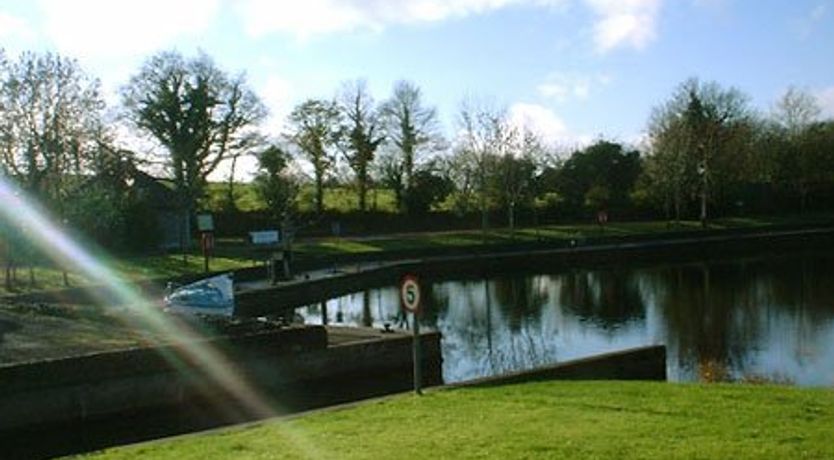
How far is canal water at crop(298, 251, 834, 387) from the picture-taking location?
2345cm

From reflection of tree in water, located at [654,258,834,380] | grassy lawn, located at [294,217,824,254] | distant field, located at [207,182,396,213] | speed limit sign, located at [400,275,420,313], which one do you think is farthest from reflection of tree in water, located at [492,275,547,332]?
distant field, located at [207,182,396,213]

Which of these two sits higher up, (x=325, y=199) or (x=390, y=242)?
(x=325, y=199)

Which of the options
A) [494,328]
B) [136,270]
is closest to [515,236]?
[136,270]

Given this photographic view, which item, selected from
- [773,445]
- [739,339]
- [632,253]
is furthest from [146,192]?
[773,445]

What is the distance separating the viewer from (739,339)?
26.4 metres

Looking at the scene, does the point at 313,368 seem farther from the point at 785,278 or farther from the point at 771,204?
the point at 771,204

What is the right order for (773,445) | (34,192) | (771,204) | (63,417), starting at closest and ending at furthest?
(773,445) < (63,417) < (34,192) < (771,204)

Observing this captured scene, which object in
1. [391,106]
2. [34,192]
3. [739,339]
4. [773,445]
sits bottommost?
[739,339]

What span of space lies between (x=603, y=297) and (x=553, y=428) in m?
30.0

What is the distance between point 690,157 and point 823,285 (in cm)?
3562

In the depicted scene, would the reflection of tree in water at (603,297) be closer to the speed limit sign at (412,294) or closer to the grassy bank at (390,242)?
the grassy bank at (390,242)

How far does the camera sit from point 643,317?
1275 inches

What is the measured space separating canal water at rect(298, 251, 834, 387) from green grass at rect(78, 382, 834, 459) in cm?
871

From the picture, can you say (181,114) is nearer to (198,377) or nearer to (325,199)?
(325,199)
